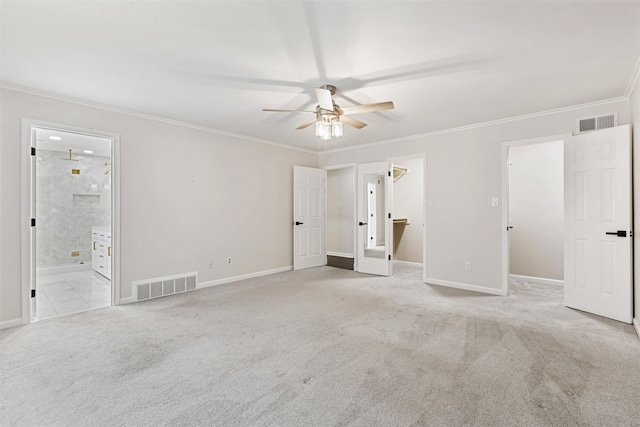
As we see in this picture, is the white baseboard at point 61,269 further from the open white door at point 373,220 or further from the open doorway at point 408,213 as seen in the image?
the open doorway at point 408,213

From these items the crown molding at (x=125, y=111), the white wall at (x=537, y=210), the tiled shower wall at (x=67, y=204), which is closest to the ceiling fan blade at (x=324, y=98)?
the crown molding at (x=125, y=111)

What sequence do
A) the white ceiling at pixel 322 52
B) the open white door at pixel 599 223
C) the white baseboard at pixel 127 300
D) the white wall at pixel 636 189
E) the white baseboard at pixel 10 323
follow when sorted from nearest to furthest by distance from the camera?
the white ceiling at pixel 322 52
the white wall at pixel 636 189
the white baseboard at pixel 10 323
the open white door at pixel 599 223
the white baseboard at pixel 127 300

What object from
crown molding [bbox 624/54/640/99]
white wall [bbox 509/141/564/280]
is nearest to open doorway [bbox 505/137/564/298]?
white wall [bbox 509/141/564/280]

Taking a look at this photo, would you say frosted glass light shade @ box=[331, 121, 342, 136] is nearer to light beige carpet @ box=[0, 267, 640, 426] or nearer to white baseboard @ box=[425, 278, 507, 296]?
light beige carpet @ box=[0, 267, 640, 426]

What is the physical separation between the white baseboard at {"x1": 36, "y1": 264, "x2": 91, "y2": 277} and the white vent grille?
10.4 ft

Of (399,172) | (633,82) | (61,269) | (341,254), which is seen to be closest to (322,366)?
(633,82)

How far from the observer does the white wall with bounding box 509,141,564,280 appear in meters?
4.93

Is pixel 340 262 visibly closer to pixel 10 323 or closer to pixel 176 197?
pixel 176 197

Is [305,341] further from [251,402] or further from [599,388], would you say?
[599,388]

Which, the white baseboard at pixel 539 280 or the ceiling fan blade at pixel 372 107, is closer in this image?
the ceiling fan blade at pixel 372 107

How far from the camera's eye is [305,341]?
277cm

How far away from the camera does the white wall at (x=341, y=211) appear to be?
7.45 m

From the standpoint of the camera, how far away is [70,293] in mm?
4434

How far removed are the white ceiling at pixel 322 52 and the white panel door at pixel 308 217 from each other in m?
2.53
